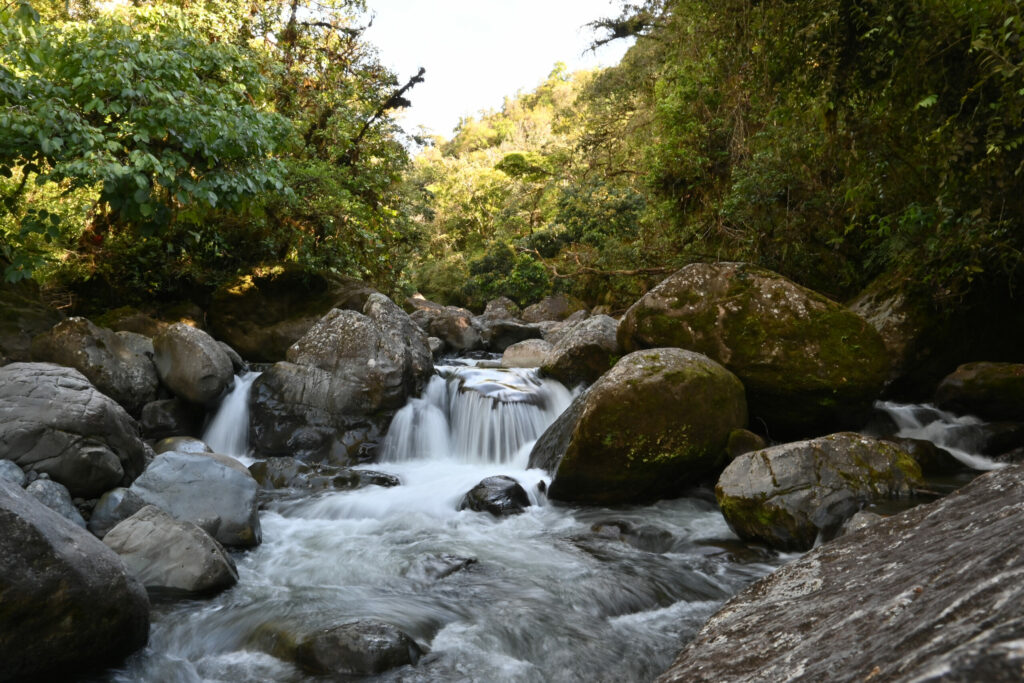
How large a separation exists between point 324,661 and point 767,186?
9231 millimetres

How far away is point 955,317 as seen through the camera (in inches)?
335

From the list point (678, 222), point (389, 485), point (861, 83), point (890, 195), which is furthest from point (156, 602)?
point (678, 222)

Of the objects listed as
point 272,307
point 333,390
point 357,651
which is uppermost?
point 272,307

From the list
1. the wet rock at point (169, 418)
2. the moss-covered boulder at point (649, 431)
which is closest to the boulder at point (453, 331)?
the wet rock at point (169, 418)

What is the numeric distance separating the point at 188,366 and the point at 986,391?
1007 centimetres

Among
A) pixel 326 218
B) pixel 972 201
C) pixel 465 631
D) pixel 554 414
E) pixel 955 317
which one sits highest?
pixel 326 218

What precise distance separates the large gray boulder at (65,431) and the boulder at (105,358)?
6.19ft

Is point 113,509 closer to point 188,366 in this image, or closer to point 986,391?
point 188,366

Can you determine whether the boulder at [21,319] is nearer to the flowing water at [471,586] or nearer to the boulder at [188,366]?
the boulder at [188,366]

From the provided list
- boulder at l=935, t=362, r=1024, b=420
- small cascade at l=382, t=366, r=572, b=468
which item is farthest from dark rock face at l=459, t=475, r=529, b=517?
boulder at l=935, t=362, r=1024, b=420

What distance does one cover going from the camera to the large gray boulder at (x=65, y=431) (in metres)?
5.19

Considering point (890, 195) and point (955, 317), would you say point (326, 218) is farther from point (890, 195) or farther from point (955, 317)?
point (955, 317)

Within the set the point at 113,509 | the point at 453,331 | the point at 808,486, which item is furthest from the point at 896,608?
the point at 453,331

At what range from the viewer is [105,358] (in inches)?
313
